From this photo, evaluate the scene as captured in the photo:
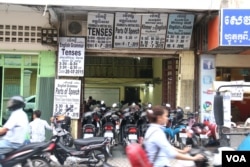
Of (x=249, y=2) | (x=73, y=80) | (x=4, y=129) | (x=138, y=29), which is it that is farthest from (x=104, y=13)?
(x=4, y=129)

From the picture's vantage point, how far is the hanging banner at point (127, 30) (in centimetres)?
1264

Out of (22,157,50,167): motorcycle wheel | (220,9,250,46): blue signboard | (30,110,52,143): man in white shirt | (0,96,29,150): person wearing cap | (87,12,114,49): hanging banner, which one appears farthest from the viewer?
(87,12,114,49): hanging banner

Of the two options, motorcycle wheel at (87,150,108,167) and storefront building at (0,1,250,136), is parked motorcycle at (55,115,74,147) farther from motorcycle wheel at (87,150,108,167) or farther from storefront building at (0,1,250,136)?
motorcycle wheel at (87,150,108,167)

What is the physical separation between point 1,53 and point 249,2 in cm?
774

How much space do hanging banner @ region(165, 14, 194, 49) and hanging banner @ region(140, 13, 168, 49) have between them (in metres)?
0.18

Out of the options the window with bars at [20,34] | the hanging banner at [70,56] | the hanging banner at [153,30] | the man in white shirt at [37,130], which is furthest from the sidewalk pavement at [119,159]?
the window with bars at [20,34]

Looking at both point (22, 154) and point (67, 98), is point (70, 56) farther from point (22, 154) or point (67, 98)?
point (22, 154)

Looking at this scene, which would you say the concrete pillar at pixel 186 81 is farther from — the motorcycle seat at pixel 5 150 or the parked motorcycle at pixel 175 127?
the motorcycle seat at pixel 5 150

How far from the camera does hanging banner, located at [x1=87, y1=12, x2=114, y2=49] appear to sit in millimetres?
12586

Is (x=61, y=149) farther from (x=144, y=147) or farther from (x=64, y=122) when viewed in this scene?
(x=144, y=147)

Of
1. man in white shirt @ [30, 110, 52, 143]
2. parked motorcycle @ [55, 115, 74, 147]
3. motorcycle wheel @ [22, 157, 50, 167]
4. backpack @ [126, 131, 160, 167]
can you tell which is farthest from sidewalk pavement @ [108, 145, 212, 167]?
backpack @ [126, 131, 160, 167]

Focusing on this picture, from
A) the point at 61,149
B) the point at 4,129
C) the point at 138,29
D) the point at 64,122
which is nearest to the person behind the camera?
the point at 4,129

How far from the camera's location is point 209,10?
11438 millimetres

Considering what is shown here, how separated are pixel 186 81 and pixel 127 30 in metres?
2.52
